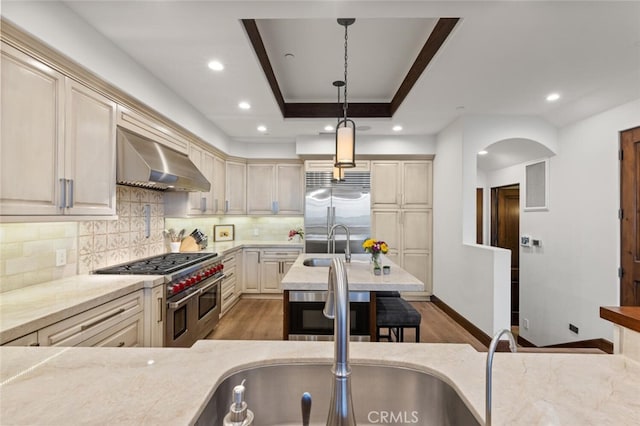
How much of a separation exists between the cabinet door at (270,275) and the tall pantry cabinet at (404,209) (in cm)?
166

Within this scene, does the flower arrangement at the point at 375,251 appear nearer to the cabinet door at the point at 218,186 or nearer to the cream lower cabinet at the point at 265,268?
the cream lower cabinet at the point at 265,268

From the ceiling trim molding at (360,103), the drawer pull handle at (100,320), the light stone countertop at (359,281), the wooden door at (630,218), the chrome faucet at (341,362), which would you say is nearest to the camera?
the chrome faucet at (341,362)

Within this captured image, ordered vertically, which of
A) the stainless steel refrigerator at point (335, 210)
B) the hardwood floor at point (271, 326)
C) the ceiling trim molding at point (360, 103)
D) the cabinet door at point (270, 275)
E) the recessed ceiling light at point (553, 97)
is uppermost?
the ceiling trim molding at point (360, 103)

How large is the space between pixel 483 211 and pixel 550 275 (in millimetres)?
2092

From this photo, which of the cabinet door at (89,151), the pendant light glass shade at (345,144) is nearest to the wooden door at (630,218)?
the pendant light glass shade at (345,144)

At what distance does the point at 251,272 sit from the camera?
16.6 feet

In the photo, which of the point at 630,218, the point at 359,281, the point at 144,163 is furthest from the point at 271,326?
the point at 630,218

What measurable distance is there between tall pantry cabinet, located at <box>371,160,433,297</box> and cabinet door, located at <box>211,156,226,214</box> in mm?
2419

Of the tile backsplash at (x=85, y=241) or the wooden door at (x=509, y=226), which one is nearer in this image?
the tile backsplash at (x=85, y=241)

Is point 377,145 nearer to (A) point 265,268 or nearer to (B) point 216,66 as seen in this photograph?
(A) point 265,268

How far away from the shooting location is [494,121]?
150 inches

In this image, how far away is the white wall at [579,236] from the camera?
121 inches

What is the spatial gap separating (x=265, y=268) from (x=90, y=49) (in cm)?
Answer: 366

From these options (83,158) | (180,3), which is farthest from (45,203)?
(180,3)
